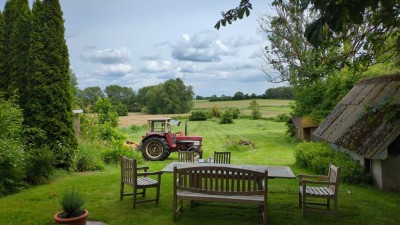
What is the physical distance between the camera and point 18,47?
10.9m

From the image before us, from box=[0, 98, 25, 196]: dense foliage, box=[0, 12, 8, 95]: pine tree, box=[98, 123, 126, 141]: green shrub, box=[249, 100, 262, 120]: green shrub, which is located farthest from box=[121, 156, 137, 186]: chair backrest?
box=[249, 100, 262, 120]: green shrub

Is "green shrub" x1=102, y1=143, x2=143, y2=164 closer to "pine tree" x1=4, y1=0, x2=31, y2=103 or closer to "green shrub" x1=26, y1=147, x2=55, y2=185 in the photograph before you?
"pine tree" x1=4, y1=0, x2=31, y2=103

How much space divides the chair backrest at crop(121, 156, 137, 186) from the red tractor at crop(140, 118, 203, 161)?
8.63 m

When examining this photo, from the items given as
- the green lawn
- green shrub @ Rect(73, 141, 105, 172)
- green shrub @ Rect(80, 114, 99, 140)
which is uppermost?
green shrub @ Rect(80, 114, 99, 140)

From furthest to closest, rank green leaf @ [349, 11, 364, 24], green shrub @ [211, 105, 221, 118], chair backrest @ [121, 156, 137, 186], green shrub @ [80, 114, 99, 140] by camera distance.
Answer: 1. green shrub @ [211, 105, 221, 118]
2. green shrub @ [80, 114, 99, 140]
3. chair backrest @ [121, 156, 137, 186]
4. green leaf @ [349, 11, 364, 24]

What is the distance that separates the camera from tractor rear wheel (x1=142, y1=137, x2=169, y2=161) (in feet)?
51.3

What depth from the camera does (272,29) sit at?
22047 mm

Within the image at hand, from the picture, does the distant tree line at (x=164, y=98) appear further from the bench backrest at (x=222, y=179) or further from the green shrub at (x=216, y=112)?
the bench backrest at (x=222, y=179)

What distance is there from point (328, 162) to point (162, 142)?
797cm

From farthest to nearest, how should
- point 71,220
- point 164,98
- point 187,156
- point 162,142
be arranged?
1. point 164,98
2. point 162,142
3. point 187,156
4. point 71,220

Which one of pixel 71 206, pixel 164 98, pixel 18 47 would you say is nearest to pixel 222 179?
pixel 71 206

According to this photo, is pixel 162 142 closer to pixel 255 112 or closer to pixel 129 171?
pixel 129 171

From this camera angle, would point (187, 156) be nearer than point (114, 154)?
Yes

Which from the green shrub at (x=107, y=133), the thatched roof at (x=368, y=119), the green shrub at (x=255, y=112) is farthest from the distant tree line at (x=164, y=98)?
the thatched roof at (x=368, y=119)
